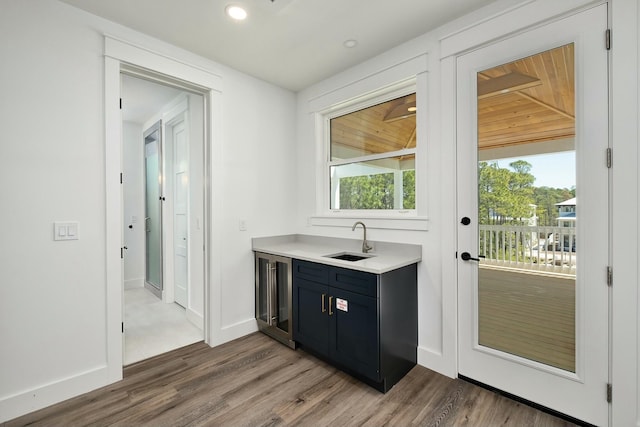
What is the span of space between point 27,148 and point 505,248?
3.30 metres

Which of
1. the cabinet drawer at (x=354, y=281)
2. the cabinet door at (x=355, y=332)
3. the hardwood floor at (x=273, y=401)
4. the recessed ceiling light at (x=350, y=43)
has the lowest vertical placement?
the hardwood floor at (x=273, y=401)

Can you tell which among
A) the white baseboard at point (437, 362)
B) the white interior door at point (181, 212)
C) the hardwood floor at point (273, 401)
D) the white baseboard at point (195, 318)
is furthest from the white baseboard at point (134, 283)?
the white baseboard at point (437, 362)

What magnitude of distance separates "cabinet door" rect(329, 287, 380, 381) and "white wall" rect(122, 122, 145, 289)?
13.1ft

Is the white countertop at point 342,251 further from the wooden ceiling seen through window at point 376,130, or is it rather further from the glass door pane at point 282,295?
the wooden ceiling seen through window at point 376,130

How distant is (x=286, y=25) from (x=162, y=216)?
3.14m

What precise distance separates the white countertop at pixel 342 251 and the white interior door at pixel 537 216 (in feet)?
1.49

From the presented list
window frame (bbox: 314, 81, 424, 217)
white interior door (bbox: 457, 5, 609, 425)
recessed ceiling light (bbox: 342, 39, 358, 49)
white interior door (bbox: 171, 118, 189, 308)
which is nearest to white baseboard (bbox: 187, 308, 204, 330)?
→ white interior door (bbox: 171, 118, 189, 308)

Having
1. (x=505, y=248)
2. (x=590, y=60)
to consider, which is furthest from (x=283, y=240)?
(x=590, y=60)

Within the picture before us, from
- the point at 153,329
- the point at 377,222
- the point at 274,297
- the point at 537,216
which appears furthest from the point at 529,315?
the point at 153,329

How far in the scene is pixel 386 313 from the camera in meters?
2.10

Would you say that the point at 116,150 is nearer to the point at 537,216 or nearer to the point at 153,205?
the point at 153,205

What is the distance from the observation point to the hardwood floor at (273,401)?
5.98 ft

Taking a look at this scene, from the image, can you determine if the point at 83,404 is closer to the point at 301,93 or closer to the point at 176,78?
the point at 176,78

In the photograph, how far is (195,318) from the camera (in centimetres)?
332
